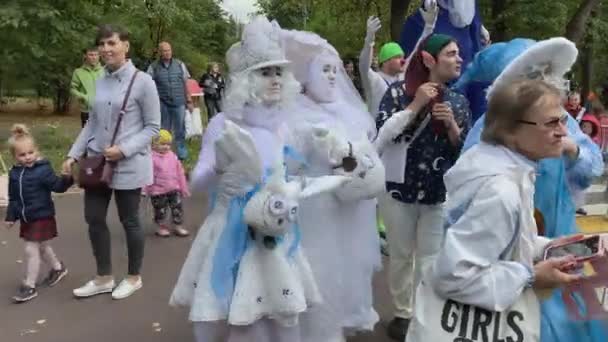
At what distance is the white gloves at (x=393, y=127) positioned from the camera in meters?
3.88

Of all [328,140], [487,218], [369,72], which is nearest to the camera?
[487,218]

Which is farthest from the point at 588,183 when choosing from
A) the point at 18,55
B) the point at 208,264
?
the point at 18,55

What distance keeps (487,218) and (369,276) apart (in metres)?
2.03

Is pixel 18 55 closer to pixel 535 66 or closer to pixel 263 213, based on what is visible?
pixel 263 213

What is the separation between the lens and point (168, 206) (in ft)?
23.6

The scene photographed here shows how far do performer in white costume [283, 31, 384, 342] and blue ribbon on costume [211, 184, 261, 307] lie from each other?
379 mm

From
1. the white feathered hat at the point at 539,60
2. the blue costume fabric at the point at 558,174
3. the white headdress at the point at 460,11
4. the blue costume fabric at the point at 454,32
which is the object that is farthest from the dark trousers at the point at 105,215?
the white feathered hat at the point at 539,60

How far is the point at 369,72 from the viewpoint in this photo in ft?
18.6

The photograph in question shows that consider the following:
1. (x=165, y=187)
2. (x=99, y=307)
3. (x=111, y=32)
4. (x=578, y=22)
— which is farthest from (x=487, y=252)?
(x=578, y=22)

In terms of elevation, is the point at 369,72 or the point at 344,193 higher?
the point at 369,72

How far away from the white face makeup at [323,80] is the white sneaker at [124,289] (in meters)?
2.15

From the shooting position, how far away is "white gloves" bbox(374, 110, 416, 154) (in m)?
3.88

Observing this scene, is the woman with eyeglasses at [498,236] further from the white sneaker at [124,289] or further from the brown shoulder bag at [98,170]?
the white sneaker at [124,289]

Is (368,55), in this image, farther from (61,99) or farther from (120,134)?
(61,99)
